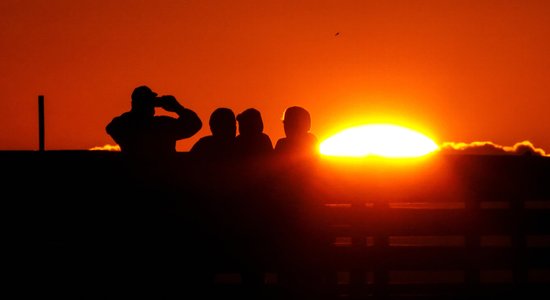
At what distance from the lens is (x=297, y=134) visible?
26.8ft

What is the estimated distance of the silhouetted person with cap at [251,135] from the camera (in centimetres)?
802

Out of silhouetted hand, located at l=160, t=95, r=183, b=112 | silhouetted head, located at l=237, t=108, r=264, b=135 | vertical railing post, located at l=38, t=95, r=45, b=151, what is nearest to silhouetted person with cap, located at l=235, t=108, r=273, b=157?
silhouetted head, located at l=237, t=108, r=264, b=135

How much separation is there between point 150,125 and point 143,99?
319mm

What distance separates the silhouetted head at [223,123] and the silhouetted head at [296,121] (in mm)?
480

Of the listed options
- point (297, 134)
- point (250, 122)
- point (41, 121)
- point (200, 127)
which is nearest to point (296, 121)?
point (297, 134)

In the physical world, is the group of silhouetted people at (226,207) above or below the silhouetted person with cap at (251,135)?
below

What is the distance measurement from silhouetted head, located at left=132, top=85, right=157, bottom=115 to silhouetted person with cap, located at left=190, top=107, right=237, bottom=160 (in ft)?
2.16

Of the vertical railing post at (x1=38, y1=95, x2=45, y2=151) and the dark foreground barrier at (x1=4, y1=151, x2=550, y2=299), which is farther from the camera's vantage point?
the vertical railing post at (x1=38, y1=95, x2=45, y2=151)

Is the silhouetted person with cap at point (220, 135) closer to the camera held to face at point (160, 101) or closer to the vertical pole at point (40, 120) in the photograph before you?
the camera held to face at point (160, 101)

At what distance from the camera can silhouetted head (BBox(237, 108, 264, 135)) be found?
819 centimetres

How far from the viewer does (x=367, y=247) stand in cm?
724

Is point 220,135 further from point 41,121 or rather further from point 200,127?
point 41,121

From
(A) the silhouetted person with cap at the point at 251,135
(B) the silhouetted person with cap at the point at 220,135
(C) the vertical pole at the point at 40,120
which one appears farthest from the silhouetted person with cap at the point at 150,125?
(C) the vertical pole at the point at 40,120

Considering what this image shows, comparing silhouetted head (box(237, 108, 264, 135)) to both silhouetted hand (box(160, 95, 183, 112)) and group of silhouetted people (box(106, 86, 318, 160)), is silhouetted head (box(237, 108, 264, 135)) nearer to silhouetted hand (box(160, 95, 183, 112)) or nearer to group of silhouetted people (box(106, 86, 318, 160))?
group of silhouetted people (box(106, 86, 318, 160))
